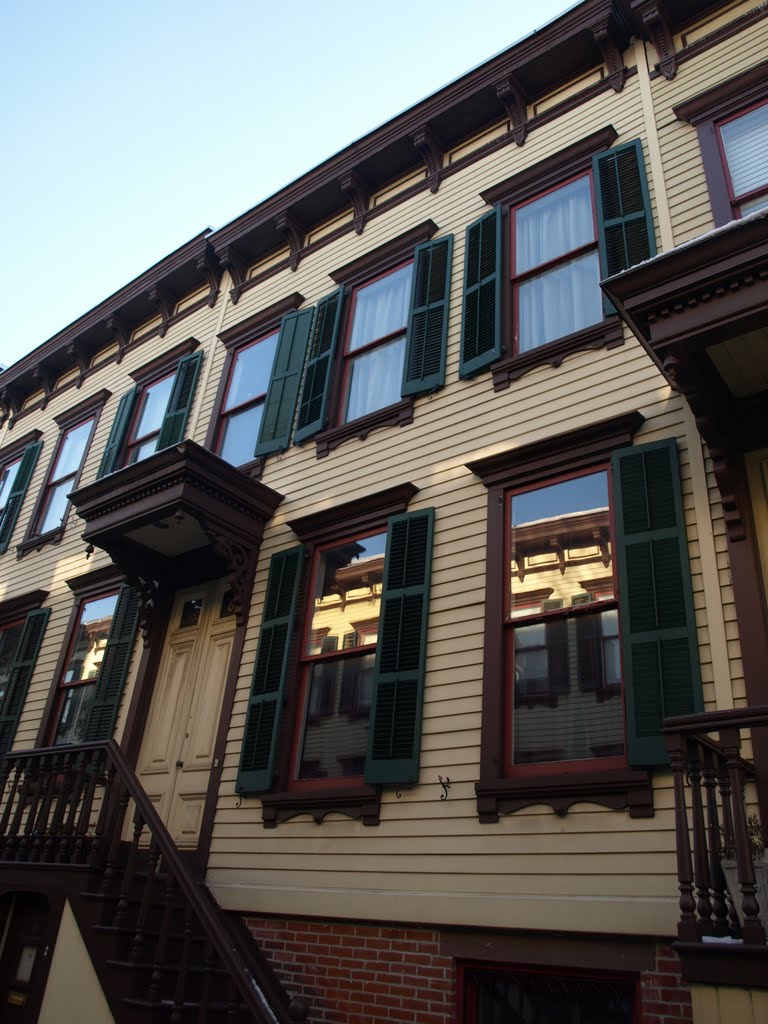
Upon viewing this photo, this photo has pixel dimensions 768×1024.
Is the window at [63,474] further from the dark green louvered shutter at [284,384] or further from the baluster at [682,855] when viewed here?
the baluster at [682,855]

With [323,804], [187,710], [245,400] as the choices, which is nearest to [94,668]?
[187,710]

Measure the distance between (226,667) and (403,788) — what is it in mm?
2953

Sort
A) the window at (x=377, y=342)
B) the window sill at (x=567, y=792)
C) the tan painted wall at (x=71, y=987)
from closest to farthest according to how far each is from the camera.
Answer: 1. the window sill at (x=567, y=792)
2. the tan painted wall at (x=71, y=987)
3. the window at (x=377, y=342)

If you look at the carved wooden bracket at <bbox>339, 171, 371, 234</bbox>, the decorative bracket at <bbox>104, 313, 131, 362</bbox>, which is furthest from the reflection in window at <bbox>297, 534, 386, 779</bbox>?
the decorative bracket at <bbox>104, 313, 131, 362</bbox>

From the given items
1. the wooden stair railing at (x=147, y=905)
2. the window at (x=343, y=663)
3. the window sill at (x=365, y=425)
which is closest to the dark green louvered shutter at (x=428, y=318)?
the window sill at (x=365, y=425)

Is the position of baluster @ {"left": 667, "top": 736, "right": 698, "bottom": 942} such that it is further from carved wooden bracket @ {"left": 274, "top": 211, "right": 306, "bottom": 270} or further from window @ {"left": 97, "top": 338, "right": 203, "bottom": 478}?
carved wooden bracket @ {"left": 274, "top": 211, "right": 306, "bottom": 270}

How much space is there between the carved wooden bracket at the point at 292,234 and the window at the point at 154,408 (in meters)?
1.90

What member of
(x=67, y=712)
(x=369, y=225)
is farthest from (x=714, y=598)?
(x=67, y=712)

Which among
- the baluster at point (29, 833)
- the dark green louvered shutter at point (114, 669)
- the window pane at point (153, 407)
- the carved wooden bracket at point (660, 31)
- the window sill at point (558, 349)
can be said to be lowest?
the baluster at point (29, 833)

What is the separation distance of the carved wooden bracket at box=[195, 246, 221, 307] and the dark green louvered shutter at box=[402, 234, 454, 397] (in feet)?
13.4

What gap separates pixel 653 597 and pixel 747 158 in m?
4.26

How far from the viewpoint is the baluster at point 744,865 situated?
373 centimetres

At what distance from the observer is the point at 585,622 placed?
6301 millimetres

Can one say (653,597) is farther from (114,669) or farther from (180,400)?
(180,400)
